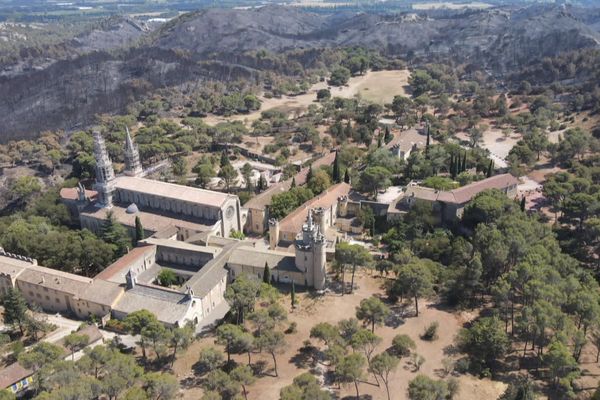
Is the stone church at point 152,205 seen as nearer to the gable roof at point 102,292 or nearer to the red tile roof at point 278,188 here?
the red tile roof at point 278,188

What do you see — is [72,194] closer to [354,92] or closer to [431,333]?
[431,333]

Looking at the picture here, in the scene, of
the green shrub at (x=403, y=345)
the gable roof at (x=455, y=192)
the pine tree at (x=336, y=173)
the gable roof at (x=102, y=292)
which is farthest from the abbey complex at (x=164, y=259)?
the pine tree at (x=336, y=173)

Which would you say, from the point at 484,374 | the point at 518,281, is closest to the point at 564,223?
the point at 518,281

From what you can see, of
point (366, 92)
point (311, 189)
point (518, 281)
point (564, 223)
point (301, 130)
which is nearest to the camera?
point (518, 281)

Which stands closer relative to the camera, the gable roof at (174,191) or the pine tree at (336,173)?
the gable roof at (174,191)

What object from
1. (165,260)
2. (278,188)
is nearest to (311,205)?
(278,188)

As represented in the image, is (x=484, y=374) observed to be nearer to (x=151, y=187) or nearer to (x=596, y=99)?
(x=151, y=187)

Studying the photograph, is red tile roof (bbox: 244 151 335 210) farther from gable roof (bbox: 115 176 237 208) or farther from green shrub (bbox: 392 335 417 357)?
green shrub (bbox: 392 335 417 357)

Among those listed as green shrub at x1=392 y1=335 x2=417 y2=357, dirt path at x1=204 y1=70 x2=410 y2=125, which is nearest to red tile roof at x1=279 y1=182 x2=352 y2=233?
green shrub at x1=392 y1=335 x2=417 y2=357
